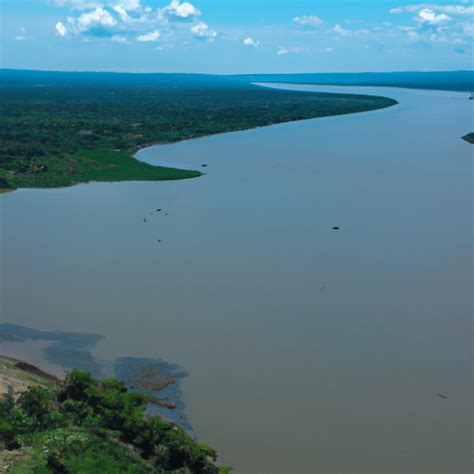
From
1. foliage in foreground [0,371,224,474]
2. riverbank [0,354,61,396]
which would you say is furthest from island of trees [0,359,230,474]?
riverbank [0,354,61,396]

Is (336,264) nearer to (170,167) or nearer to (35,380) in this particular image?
(35,380)

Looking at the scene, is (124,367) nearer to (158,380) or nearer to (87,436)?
(158,380)

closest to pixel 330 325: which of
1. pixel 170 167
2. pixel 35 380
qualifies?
pixel 35 380

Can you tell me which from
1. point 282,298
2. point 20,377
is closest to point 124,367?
point 20,377

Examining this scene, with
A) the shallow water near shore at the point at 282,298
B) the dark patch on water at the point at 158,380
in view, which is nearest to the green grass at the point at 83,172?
the shallow water near shore at the point at 282,298

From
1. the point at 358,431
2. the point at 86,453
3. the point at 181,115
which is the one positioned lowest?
the point at 358,431

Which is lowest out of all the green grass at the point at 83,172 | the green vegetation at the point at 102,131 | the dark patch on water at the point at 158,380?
the dark patch on water at the point at 158,380

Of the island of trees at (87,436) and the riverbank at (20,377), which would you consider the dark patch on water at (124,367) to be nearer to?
the riverbank at (20,377)
